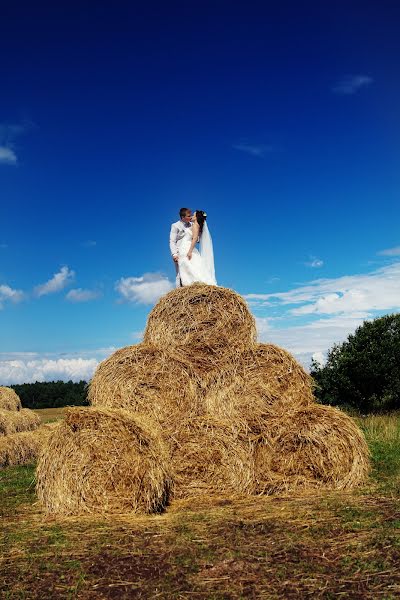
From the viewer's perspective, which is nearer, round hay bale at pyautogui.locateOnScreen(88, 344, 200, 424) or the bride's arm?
round hay bale at pyautogui.locateOnScreen(88, 344, 200, 424)

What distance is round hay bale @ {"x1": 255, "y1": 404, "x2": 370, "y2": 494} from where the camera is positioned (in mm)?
8438

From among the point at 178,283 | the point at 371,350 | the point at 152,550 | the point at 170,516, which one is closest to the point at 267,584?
the point at 152,550

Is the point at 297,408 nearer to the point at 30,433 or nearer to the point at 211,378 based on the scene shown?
the point at 211,378

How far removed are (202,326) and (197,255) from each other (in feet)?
10.5

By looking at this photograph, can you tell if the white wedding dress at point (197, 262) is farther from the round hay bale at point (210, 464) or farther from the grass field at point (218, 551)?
the grass field at point (218, 551)

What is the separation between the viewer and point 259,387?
9.08 metres

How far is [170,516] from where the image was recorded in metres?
7.04

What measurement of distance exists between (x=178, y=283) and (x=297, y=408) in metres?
4.45

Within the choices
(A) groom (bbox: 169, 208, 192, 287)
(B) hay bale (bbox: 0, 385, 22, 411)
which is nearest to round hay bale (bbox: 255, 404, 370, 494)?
(A) groom (bbox: 169, 208, 192, 287)

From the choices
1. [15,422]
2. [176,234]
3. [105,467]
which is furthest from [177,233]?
[15,422]

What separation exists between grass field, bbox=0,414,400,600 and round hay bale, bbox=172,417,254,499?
384 mm

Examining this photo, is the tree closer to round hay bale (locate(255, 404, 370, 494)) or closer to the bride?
the bride

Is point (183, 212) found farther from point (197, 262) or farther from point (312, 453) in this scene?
point (312, 453)

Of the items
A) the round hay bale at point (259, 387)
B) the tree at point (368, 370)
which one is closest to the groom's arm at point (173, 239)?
the round hay bale at point (259, 387)
